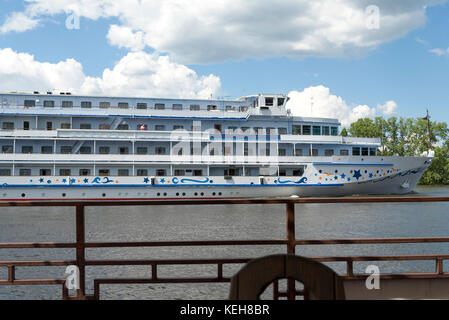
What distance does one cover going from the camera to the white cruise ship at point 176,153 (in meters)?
27.2

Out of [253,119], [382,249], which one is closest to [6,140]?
[253,119]

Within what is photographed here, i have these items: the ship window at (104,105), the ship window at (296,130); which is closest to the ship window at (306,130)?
the ship window at (296,130)

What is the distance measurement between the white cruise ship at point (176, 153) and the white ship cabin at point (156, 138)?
75 mm

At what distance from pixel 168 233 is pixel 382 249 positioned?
8254mm

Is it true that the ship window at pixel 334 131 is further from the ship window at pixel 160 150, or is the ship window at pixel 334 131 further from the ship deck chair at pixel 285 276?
the ship deck chair at pixel 285 276

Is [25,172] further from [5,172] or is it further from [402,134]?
[402,134]

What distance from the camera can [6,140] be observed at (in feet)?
94.8

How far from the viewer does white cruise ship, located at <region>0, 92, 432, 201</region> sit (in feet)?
89.3

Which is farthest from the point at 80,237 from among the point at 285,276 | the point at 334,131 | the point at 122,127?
the point at 334,131

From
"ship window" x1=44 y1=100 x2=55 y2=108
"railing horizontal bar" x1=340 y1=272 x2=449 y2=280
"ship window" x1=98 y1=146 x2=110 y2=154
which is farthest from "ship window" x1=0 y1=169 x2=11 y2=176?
"railing horizontal bar" x1=340 y1=272 x2=449 y2=280

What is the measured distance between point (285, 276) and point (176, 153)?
2739cm

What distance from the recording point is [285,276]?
230cm

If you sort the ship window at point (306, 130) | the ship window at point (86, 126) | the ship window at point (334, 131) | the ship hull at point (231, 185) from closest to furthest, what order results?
the ship hull at point (231, 185) → the ship window at point (86, 126) → the ship window at point (306, 130) → the ship window at point (334, 131)
